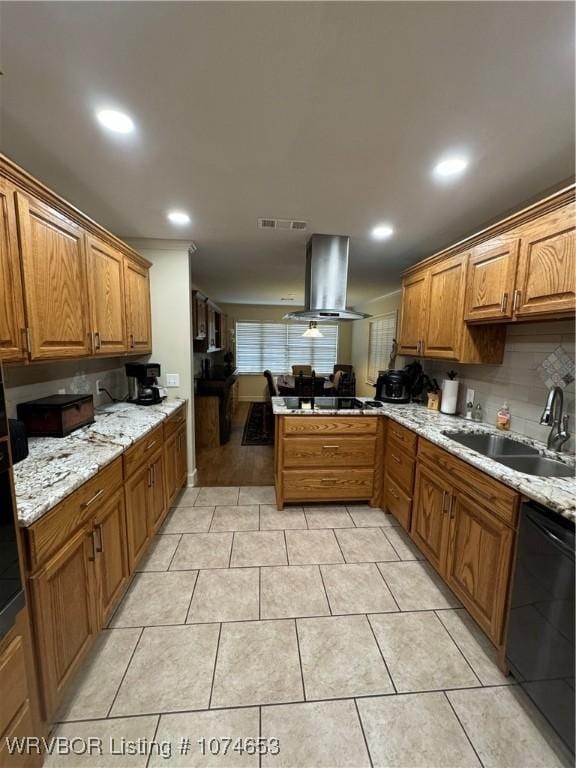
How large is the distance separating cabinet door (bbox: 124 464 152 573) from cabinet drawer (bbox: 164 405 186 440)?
0.47m

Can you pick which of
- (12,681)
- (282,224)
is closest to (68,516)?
(12,681)

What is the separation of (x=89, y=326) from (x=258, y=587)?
1.97 metres

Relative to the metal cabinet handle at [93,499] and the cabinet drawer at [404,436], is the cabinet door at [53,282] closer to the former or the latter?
the metal cabinet handle at [93,499]

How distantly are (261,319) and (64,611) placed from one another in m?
7.08

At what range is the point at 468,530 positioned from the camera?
1671 mm

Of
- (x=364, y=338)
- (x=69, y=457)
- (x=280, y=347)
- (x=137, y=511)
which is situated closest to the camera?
(x=69, y=457)

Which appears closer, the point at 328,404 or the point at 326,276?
the point at 326,276

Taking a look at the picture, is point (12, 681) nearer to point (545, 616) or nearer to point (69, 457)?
point (69, 457)

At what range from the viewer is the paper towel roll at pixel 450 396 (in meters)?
2.67

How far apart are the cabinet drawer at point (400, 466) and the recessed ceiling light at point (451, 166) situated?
1833 mm

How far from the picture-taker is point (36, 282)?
1.52 meters

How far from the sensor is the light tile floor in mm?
1164

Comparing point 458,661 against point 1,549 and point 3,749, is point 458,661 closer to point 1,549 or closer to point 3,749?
point 3,749

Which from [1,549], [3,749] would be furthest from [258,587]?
[1,549]
